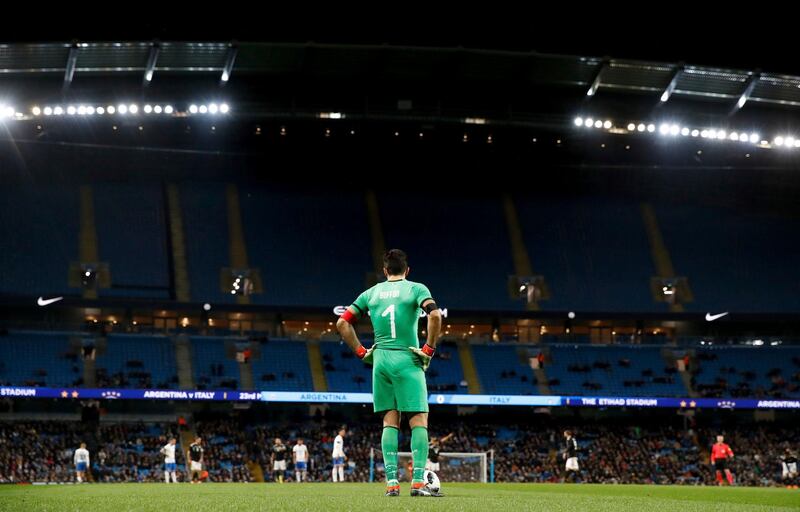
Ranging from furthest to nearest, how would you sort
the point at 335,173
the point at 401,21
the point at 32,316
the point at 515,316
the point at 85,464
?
the point at 335,173 < the point at 515,316 < the point at 32,316 < the point at 401,21 < the point at 85,464

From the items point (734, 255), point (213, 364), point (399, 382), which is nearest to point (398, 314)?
point (399, 382)

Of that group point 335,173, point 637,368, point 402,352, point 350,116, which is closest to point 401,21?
point 350,116

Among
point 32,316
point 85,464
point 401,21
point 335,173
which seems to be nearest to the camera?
point 85,464

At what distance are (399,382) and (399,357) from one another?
26 centimetres

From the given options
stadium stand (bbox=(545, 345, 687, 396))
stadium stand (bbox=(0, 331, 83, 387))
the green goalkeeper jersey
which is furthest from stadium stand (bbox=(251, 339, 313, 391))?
the green goalkeeper jersey

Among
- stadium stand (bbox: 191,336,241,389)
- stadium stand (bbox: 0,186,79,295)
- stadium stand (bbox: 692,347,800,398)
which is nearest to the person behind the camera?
stadium stand (bbox: 191,336,241,389)

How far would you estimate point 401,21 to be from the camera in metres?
42.4

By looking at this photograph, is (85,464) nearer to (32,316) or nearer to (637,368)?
(32,316)

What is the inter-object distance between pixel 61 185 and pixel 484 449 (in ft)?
97.2

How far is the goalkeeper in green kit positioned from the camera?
32.9 feet

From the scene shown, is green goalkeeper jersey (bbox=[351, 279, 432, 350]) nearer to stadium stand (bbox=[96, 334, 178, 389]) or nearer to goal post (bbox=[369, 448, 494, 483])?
goal post (bbox=[369, 448, 494, 483])

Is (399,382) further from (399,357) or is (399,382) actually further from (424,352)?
(424,352)

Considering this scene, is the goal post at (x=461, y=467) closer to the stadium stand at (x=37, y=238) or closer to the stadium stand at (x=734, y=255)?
the stadium stand at (x=734, y=255)

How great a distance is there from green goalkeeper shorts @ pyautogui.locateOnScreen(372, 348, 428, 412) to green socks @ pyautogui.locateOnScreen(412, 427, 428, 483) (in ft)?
0.83
